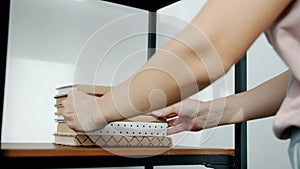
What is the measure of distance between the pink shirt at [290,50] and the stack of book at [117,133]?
374 millimetres

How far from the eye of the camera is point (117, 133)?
78cm

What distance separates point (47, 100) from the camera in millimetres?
964

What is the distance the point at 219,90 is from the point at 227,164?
1.01 feet

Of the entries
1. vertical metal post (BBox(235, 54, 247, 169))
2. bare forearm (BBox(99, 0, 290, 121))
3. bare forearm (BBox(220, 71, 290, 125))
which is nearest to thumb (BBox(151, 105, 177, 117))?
bare forearm (BBox(220, 71, 290, 125))

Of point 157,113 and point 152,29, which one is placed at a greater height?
point 152,29

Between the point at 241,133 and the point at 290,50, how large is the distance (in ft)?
1.61

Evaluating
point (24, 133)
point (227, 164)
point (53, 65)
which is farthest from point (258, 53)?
point (24, 133)

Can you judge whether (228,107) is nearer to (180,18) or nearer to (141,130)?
(141,130)

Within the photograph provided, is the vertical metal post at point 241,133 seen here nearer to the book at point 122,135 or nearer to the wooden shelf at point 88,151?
the wooden shelf at point 88,151

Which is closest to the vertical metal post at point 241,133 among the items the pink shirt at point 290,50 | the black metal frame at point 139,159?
the black metal frame at point 139,159

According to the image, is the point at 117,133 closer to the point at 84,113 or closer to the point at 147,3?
the point at 84,113

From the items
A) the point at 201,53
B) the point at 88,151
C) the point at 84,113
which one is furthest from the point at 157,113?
the point at 201,53

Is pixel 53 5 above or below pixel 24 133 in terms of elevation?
above

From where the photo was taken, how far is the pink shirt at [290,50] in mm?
427
